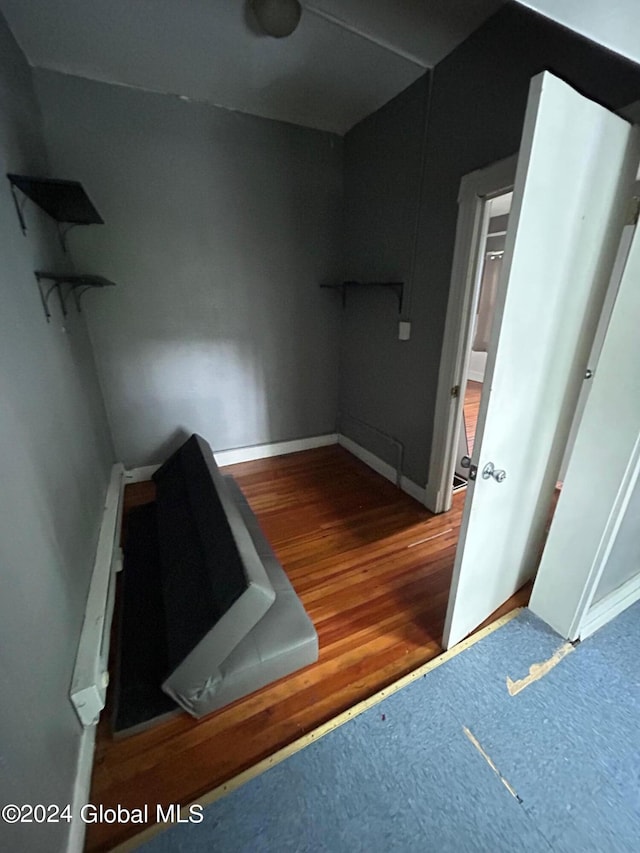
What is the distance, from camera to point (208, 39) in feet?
5.59

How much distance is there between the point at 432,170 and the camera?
2039mm

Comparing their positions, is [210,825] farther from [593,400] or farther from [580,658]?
[593,400]

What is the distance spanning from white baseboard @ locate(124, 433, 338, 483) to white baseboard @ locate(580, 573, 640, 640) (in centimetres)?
239

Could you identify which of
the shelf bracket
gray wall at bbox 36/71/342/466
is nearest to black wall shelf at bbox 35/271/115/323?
the shelf bracket

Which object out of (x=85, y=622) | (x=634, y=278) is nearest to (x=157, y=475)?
(x=85, y=622)

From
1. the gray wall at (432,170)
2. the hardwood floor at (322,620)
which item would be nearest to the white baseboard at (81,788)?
the hardwood floor at (322,620)

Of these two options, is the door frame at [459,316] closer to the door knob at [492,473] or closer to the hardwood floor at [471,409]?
the door knob at [492,473]

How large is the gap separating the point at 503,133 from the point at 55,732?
2834 millimetres

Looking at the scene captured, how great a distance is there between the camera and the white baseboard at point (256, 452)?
111 inches

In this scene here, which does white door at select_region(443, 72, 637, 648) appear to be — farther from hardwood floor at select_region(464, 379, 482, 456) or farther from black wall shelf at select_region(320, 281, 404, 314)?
hardwood floor at select_region(464, 379, 482, 456)

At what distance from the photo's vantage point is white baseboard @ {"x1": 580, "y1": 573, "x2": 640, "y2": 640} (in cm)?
154

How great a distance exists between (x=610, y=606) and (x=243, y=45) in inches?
130

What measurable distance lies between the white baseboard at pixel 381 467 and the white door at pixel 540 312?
40.4 inches

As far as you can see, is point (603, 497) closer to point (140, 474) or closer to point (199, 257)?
point (199, 257)
